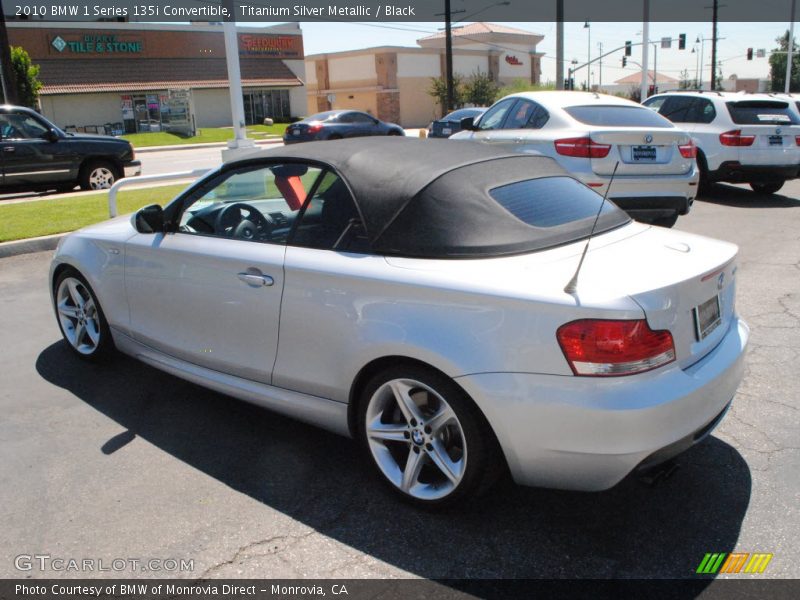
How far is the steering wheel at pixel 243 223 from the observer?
402cm

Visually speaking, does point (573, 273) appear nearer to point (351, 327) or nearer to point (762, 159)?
point (351, 327)

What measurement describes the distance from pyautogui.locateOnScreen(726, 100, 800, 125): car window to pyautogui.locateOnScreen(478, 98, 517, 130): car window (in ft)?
14.3

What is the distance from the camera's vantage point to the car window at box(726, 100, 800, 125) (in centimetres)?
1178

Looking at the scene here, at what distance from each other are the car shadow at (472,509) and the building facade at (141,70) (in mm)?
39513

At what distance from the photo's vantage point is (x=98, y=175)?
13492 millimetres

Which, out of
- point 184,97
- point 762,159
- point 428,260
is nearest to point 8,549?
point 428,260

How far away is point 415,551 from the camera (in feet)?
9.73

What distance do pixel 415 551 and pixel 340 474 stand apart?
739 millimetres

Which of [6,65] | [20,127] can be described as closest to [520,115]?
[20,127]

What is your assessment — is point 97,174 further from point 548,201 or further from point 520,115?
point 548,201

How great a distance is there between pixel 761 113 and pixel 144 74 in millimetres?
40264

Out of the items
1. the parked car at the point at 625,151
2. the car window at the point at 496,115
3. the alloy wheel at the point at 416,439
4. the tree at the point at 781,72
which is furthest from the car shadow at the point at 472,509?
the tree at the point at 781,72

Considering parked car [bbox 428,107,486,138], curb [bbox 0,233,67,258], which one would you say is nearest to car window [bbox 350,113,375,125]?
parked car [bbox 428,107,486,138]

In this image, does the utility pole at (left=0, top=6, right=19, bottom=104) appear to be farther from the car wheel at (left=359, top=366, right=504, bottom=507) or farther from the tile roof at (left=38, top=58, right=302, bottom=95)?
the tile roof at (left=38, top=58, right=302, bottom=95)
